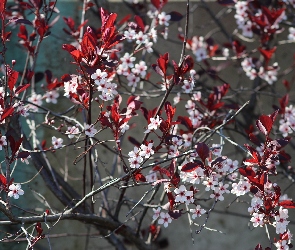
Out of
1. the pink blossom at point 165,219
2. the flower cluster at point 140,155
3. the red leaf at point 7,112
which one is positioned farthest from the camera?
the pink blossom at point 165,219

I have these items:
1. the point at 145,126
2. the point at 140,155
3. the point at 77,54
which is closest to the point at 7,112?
the point at 77,54

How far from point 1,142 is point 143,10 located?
1475mm

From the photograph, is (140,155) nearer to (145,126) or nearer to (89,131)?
(89,131)

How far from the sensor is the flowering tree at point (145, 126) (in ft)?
5.41

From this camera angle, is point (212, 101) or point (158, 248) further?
point (158, 248)

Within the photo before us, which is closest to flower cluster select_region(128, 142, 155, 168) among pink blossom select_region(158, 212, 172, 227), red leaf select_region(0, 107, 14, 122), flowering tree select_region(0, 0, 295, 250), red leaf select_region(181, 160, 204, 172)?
flowering tree select_region(0, 0, 295, 250)

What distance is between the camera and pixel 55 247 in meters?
2.83

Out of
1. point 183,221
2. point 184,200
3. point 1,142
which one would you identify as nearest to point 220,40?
point 183,221

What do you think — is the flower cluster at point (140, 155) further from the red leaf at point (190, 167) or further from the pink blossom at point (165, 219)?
the pink blossom at point (165, 219)

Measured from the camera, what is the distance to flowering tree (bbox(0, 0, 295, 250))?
165cm

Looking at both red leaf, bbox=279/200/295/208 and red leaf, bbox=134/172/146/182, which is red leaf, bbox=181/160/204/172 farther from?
Result: red leaf, bbox=279/200/295/208

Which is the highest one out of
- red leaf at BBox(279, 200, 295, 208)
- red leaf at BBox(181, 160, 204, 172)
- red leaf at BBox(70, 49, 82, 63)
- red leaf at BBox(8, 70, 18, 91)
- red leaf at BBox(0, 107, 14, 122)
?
red leaf at BBox(70, 49, 82, 63)

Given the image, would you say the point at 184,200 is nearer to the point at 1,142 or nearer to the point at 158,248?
the point at 1,142

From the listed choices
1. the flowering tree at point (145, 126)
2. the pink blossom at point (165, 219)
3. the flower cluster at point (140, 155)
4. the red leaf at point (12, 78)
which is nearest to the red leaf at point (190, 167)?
the flowering tree at point (145, 126)
